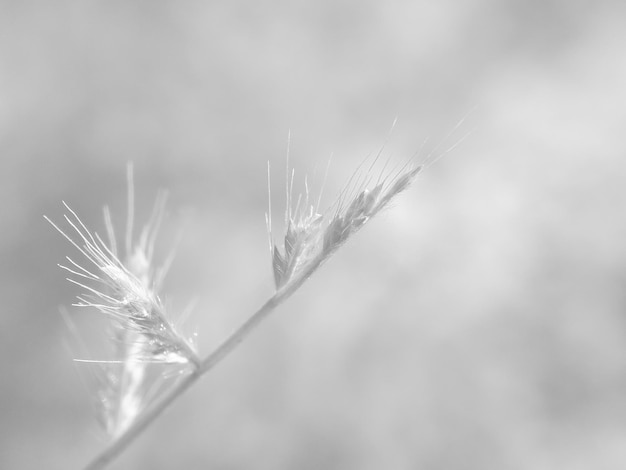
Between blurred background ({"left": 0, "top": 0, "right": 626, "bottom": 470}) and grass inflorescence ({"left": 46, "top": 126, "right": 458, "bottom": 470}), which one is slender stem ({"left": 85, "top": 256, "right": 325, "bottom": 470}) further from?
blurred background ({"left": 0, "top": 0, "right": 626, "bottom": 470})

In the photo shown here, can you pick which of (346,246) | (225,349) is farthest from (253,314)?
(346,246)

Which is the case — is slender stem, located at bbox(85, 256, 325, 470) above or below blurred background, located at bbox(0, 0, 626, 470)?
above

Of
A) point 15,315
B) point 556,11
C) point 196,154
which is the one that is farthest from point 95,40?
point 556,11

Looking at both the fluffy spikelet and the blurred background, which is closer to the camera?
the fluffy spikelet

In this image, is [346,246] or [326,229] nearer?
[326,229]

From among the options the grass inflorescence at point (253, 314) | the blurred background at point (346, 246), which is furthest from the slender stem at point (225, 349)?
the blurred background at point (346, 246)

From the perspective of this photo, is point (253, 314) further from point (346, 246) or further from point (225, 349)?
point (346, 246)

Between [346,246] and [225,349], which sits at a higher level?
[225,349]

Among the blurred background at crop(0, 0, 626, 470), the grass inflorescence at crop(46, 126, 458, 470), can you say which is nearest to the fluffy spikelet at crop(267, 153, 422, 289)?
the grass inflorescence at crop(46, 126, 458, 470)

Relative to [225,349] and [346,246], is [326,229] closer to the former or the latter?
[225,349]
